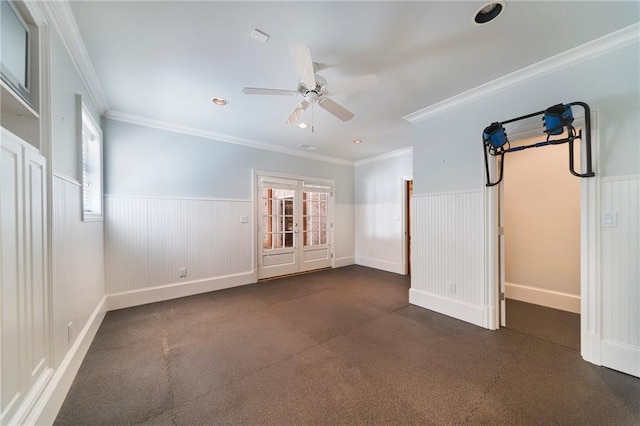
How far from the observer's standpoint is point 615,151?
1.93m

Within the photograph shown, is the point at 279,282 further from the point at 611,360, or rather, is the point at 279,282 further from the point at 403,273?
the point at 611,360

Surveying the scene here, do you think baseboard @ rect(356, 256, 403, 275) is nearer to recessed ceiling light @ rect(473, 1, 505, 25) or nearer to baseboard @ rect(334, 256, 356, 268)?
baseboard @ rect(334, 256, 356, 268)

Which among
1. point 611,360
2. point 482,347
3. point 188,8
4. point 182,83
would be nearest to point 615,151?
point 611,360

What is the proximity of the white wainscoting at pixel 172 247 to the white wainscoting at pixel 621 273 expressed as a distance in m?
4.42

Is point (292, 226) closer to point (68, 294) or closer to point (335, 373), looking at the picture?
point (335, 373)

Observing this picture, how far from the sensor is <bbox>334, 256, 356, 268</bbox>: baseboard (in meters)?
5.77

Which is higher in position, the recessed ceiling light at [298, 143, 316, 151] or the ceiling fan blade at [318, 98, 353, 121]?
the recessed ceiling light at [298, 143, 316, 151]

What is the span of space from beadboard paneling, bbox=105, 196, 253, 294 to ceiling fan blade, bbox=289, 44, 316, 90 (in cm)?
285

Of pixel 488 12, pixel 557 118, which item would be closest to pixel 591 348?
pixel 557 118

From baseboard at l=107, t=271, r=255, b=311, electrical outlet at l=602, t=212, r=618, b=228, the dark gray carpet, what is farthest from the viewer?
baseboard at l=107, t=271, r=255, b=311

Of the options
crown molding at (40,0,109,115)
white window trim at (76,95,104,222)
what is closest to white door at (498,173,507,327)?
crown molding at (40,0,109,115)

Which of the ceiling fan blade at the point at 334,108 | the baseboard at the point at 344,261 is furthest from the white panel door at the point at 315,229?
the ceiling fan blade at the point at 334,108

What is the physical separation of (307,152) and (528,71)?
369 centimetres

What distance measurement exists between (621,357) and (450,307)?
4.33ft
